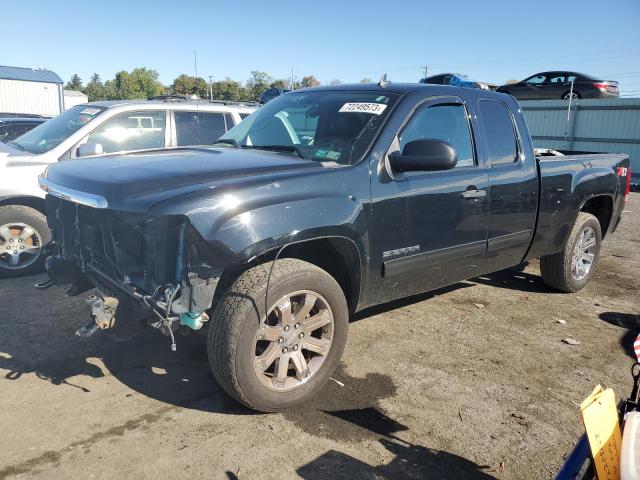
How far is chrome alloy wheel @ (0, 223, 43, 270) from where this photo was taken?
530 cm

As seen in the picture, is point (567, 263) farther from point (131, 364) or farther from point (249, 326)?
point (131, 364)

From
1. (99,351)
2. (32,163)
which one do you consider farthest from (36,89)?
(99,351)

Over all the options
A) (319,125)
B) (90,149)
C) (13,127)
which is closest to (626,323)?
(319,125)

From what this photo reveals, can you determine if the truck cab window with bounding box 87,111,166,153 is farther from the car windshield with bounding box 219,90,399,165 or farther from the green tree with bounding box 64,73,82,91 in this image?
the green tree with bounding box 64,73,82,91

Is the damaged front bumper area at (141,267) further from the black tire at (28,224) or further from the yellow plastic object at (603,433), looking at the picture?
the black tire at (28,224)

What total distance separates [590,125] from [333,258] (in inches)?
748

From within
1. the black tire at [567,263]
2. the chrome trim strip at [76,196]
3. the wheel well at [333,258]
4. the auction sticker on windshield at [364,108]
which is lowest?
the black tire at [567,263]

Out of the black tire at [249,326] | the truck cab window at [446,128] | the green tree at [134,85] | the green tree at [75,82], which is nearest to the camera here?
the black tire at [249,326]

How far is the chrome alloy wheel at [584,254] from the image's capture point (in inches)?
214

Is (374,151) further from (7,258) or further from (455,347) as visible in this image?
(7,258)

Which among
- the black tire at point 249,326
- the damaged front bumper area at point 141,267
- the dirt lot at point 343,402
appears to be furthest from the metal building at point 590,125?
the damaged front bumper area at point 141,267

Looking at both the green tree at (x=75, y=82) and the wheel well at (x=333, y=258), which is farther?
the green tree at (x=75, y=82)

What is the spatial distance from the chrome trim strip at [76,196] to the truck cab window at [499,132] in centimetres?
Result: 293

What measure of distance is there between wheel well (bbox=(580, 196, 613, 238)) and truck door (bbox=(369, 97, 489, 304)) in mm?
2350
